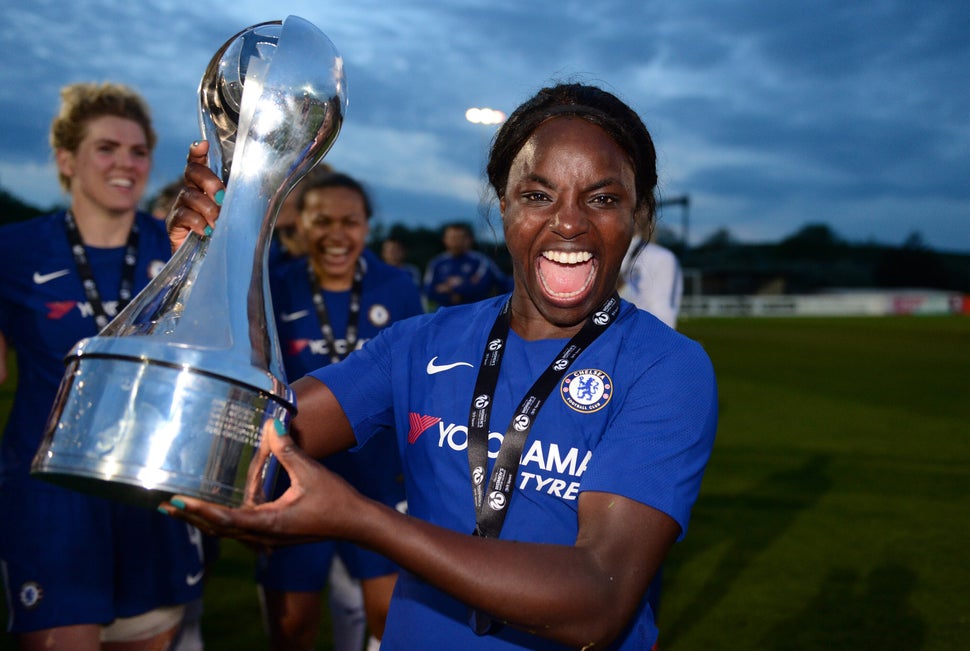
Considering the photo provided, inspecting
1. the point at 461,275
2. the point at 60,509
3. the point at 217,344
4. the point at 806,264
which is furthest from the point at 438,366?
the point at 806,264

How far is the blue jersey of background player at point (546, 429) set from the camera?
170cm

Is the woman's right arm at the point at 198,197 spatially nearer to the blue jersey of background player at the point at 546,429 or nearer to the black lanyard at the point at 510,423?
the blue jersey of background player at the point at 546,429

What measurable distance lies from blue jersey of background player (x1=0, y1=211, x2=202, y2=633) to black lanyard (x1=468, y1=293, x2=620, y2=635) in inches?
69.1

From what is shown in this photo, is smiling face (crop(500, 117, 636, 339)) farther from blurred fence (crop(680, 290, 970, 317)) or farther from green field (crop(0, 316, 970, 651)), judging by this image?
blurred fence (crop(680, 290, 970, 317))

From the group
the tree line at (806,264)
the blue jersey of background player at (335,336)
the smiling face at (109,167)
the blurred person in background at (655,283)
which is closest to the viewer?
the smiling face at (109,167)

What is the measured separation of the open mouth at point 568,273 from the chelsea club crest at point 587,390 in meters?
0.20

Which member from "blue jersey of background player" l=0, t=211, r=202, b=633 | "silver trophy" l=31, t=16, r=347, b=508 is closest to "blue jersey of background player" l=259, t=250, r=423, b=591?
"blue jersey of background player" l=0, t=211, r=202, b=633

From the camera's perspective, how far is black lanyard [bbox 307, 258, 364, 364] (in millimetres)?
4281

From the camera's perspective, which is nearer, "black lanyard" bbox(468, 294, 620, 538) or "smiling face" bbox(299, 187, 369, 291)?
"black lanyard" bbox(468, 294, 620, 538)

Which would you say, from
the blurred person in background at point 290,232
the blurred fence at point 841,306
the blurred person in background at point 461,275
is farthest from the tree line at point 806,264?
the blurred person in background at point 290,232

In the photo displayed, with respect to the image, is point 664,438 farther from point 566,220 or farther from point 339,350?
point 339,350

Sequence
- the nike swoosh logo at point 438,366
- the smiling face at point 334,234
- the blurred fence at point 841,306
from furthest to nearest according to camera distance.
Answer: the blurred fence at point 841,306 < the smiling face at point 334,234 < the nike swoosh logo at point 438,366

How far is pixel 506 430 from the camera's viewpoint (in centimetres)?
181

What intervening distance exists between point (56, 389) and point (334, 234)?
1551 millimetres
